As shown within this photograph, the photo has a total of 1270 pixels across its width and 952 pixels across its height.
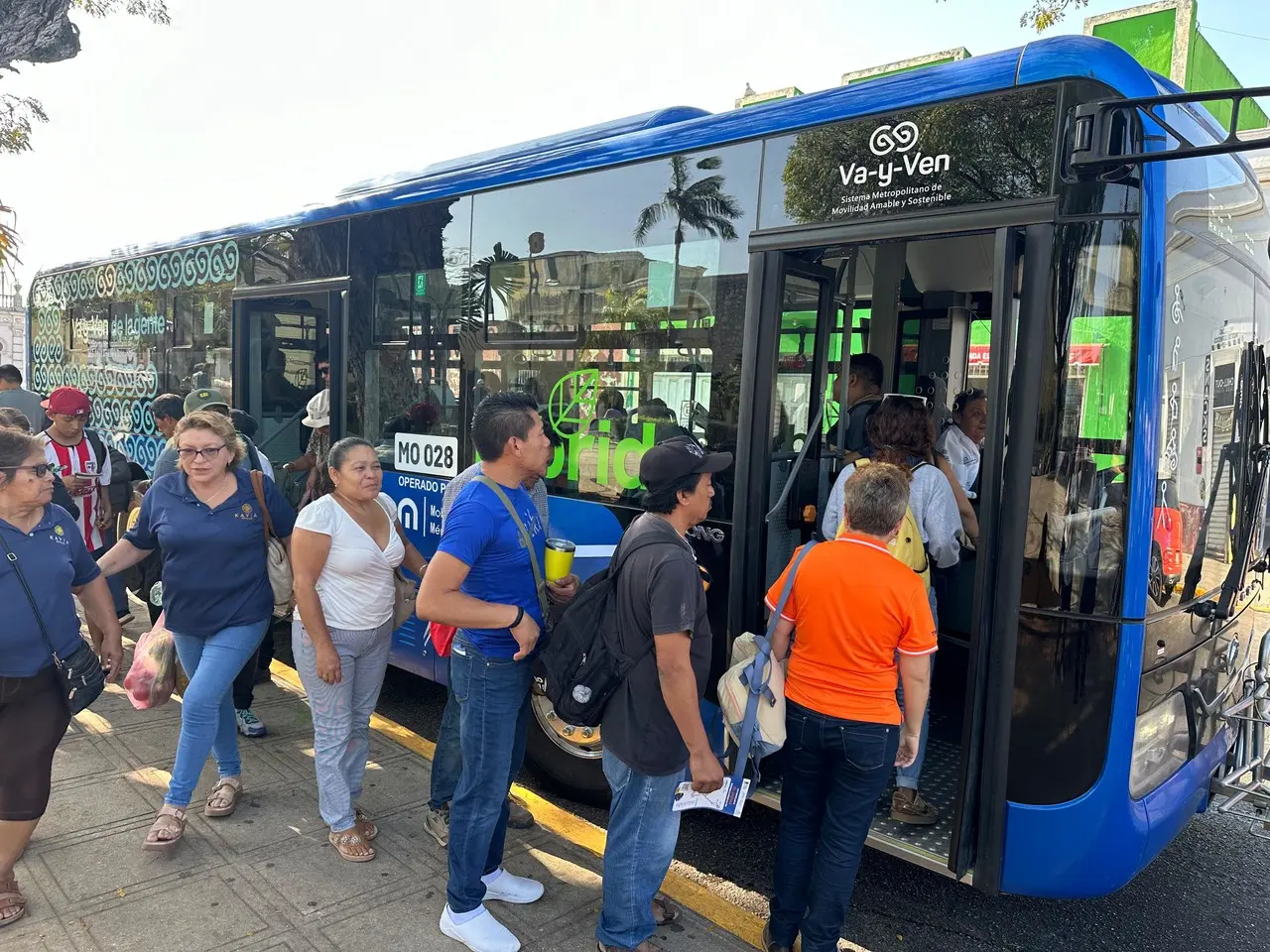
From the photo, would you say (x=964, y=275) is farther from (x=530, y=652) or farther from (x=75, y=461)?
(x=75, y=461)

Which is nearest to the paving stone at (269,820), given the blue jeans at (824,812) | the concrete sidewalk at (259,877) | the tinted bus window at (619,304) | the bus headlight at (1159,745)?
the concrete sidewalk at (259,877)

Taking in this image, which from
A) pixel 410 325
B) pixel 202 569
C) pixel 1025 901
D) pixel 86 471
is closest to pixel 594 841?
pixel 1025 901

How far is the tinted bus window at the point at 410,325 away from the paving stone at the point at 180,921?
Answer: 2.29m

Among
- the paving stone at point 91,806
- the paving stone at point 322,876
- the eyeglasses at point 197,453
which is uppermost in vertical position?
the eyeglasses at point 197,453

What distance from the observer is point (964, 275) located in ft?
18.2

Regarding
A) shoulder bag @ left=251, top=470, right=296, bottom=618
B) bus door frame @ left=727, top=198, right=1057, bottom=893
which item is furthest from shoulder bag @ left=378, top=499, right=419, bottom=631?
bus door frame @ left=727, top=198, right=1057, bottom=893

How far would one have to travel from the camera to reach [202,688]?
3592mm

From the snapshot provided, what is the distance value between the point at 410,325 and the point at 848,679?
10.9ft

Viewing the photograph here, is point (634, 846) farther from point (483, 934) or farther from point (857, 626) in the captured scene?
point (857, 626)

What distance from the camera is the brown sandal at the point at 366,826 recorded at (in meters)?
3.74

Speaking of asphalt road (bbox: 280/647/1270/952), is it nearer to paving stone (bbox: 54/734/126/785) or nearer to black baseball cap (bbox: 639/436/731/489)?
black baseball cap (bbox: 639/436/731/489)

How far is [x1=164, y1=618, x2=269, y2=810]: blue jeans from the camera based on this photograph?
360 cm

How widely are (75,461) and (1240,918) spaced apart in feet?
20.8

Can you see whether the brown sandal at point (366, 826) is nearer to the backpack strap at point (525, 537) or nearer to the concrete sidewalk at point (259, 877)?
the concrete sidewalk at point (259, 877)
